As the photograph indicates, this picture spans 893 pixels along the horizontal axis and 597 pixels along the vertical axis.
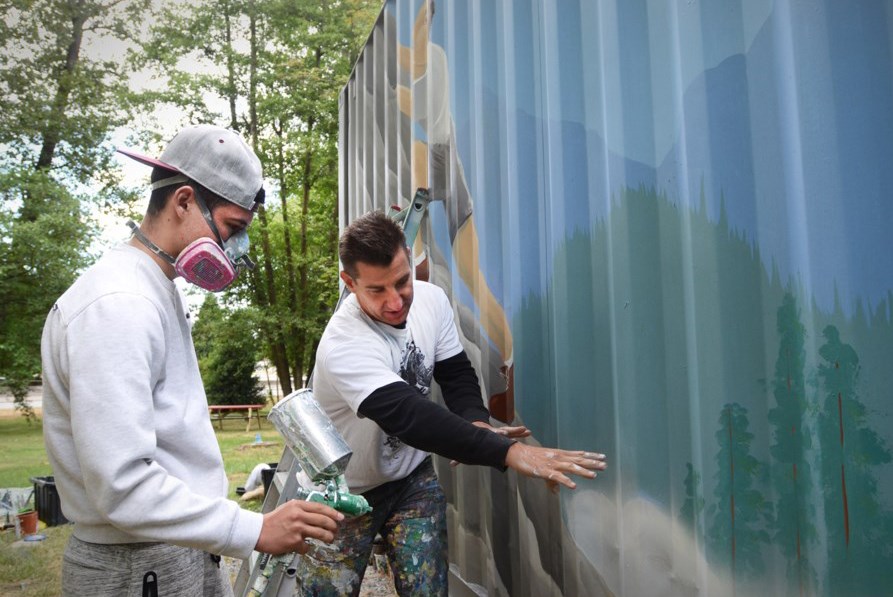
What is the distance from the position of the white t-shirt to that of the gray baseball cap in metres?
0.73

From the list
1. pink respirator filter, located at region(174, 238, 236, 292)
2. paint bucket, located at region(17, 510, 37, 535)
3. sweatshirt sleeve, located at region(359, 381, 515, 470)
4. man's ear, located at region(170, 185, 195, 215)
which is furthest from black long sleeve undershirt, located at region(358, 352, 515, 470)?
paint bucket, located at region(17, 510, 37, 535)

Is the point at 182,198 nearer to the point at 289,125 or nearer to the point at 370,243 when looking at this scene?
the point at 370,243

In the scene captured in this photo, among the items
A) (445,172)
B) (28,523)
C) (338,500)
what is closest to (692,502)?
(338,500)

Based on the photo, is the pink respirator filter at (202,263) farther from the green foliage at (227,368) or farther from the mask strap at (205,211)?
the green foliage at (227,368)

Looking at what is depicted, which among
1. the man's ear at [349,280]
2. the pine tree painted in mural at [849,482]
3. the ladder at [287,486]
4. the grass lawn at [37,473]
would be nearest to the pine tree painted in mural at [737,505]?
the pine tree painted in mural at [849,482]

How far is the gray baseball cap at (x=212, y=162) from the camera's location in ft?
5.89

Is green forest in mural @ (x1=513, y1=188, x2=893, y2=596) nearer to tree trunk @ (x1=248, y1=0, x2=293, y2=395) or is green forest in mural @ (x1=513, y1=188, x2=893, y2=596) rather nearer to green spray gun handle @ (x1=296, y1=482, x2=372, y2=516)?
green spray gun handle @ (x1=296, y1=482, x2=372, y2=516)

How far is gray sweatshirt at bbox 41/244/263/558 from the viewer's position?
1448mm

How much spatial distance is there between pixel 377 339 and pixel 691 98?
134cm

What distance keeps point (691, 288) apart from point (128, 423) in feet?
4.34

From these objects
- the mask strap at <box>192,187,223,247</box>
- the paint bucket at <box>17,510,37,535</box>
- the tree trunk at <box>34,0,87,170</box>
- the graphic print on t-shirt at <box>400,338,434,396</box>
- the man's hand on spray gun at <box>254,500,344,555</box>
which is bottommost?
the paint bucket at <box>17,510,37,535</box>

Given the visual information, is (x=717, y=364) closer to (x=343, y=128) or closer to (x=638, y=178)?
(x=638, y=178)

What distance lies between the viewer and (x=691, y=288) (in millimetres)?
1673

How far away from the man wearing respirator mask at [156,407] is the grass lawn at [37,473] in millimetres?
4193
